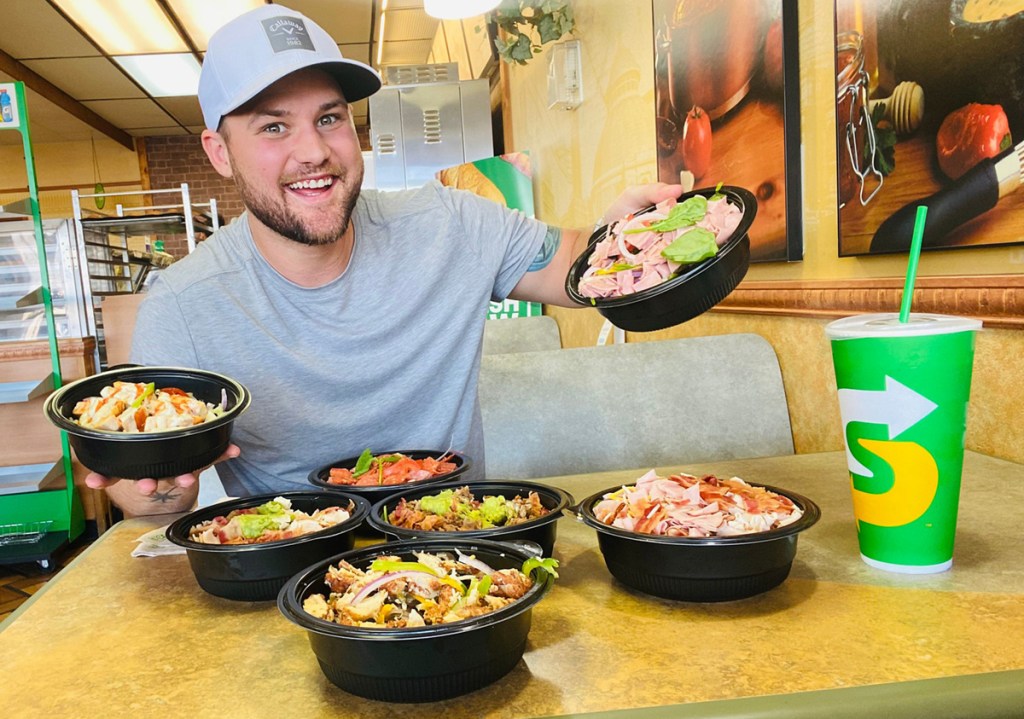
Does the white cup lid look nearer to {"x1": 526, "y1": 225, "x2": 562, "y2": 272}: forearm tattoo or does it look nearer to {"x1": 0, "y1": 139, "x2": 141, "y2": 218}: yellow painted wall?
{"x1": 526, "y1": 225, "x2": 562, "y2": 272}: forearm tattoo

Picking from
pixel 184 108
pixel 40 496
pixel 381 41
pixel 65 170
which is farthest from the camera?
pixel 65 170

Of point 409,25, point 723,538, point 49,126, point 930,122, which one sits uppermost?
point 409,25

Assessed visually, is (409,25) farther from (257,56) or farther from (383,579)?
(383,579)

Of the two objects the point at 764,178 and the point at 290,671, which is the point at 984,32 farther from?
the point at 290,671

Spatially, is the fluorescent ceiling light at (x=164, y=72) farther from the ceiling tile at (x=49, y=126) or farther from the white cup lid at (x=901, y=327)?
the white cup lid at (x=901, y=327)

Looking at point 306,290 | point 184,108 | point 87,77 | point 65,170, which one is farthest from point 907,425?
point 65,170

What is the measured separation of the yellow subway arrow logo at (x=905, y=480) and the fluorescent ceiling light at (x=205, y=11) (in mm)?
6122

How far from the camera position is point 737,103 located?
6.79 ft

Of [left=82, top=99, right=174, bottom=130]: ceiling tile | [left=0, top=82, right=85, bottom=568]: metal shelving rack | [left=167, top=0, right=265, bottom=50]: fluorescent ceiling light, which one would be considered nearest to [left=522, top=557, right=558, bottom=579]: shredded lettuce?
[left=0, top=82, right=85, bottom=568]: metal shelving rack

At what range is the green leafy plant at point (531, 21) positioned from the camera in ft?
11.2

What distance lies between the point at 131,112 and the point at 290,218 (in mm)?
9155

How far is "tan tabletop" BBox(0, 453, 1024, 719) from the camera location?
643 millimetres

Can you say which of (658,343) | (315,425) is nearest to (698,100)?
(658,343)

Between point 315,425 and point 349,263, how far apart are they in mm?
358
